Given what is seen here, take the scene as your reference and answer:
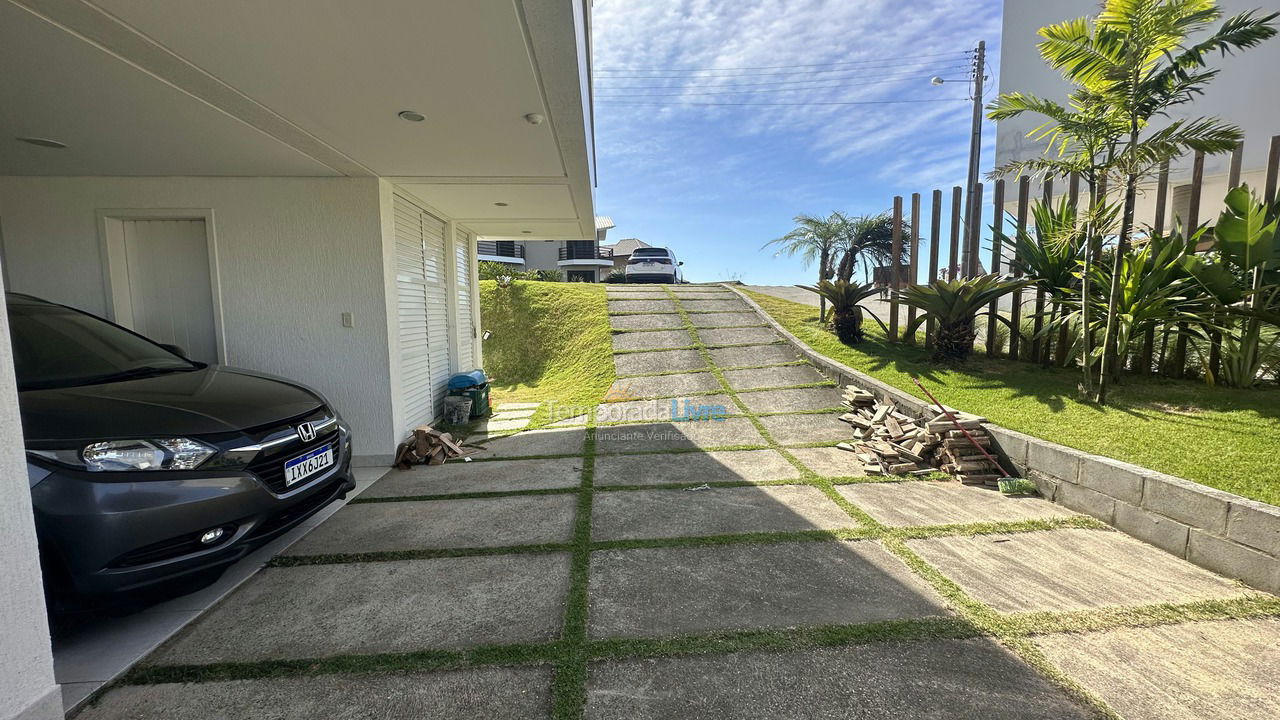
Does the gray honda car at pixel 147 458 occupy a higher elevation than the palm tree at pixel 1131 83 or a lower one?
lower

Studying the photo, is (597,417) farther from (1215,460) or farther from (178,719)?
(1215,460)

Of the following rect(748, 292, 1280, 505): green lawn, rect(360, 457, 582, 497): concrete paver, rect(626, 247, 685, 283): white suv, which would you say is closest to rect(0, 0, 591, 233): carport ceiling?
rect(360, 457, 582, 497): concrete paver

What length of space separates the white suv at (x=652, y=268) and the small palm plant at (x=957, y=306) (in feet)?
39.3

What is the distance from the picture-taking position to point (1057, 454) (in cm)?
348

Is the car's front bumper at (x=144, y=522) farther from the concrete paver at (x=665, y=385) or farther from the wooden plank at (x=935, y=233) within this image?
the wooden plank at (x=935, y=233)

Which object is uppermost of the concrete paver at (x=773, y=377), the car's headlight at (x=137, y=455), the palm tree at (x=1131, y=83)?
the palm tree at (x=1131, y=83)

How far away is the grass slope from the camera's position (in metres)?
7.84

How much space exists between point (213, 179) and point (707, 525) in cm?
519

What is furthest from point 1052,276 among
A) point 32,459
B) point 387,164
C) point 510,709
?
point 32,459

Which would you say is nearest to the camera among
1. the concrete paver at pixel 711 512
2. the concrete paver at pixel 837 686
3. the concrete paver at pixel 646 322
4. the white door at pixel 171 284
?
the concrete paver at pixel 837 686

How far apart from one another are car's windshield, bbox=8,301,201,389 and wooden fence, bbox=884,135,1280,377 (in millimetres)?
7293

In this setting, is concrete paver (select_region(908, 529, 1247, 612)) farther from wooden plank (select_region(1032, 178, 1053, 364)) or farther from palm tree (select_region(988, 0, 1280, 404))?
wooden plank (select_region(1032, 178, 1053, 364))

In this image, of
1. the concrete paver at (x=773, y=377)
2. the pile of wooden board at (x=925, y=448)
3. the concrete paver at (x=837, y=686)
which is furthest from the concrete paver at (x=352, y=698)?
the concrete paver at (x=773, y=377)

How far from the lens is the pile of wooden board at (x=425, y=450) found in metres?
4.73
